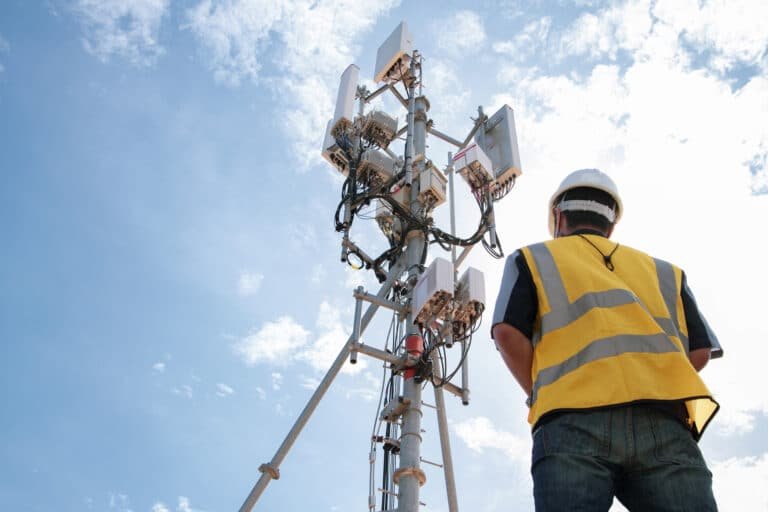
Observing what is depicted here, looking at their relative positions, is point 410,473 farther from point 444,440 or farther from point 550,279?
point 550,279

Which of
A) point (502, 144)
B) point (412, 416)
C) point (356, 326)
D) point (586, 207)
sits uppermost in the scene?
point (502, 144)

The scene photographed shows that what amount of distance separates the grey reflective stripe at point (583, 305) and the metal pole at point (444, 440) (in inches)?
178

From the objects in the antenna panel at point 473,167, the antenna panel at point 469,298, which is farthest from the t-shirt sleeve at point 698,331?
the antenna panel at point 473,167

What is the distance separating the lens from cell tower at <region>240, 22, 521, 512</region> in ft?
20.2

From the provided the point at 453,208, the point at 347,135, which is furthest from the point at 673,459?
the point at 347,135

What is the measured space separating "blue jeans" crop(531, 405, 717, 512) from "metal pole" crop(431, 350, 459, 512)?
470 centimetres

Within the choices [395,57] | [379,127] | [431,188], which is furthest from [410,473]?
[395,57]

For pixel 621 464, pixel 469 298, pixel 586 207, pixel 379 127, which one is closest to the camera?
pixel 621 464

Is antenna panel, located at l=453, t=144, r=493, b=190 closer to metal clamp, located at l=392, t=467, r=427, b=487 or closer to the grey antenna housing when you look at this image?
the grey antenna housing

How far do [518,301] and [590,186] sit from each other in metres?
0.66

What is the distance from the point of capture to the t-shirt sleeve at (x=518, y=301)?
1848mm

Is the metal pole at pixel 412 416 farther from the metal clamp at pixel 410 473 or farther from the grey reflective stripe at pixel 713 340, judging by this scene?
the grey reflective stripe at pixel 713 340

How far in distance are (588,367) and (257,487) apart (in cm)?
552

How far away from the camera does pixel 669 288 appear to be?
79.4 inches
